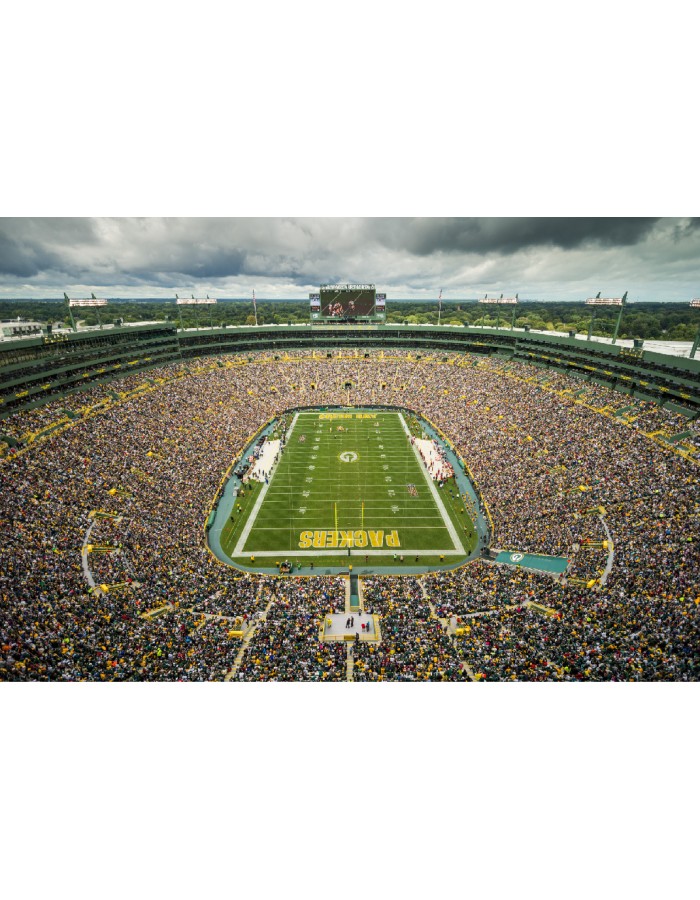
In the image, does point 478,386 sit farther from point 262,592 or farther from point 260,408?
point 262,592

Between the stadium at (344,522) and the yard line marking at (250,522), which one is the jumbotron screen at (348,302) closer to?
the stadium at (344,522)

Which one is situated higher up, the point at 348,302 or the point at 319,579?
the point at 348,302

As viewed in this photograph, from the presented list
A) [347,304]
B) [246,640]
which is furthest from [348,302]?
[246,640]

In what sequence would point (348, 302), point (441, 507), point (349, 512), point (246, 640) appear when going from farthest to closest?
point (348, 302)
point (441, 507)
point (349, 512)
point (246, 640)

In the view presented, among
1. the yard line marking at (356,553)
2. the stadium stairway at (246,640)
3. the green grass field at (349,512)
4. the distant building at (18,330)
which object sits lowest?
the yard line marking at (356,553)

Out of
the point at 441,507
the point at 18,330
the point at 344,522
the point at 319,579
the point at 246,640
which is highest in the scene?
the point at 18,330

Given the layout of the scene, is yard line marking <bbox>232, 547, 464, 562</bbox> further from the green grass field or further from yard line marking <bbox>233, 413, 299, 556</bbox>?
yard line marking <bbox>233, 413, 299, 556</bbox>

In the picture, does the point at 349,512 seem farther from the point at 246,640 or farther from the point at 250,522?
the point at 246,640

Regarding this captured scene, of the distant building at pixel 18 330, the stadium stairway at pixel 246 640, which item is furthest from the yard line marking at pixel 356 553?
the distant building at pixel 18 330
